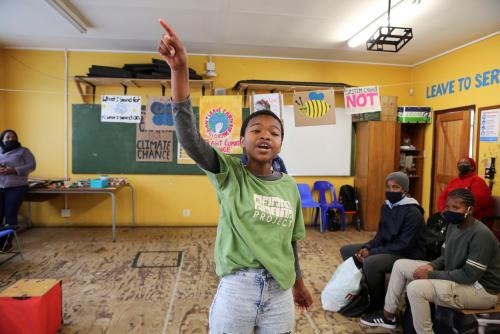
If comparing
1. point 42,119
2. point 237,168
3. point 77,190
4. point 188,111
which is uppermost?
point 42,119

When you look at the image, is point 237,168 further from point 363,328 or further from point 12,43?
A: point 12,43

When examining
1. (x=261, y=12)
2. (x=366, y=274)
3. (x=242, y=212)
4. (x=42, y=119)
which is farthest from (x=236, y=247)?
(x=42, y=119)

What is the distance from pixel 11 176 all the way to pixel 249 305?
445 centimetres

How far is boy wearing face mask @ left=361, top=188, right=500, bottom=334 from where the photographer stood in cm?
198

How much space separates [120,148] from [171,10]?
2.46m

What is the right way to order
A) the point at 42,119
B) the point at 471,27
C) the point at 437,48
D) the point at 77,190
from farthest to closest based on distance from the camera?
the point at 42,119 < the point at 437,48 < the point at 77,190 < the point at 471,27

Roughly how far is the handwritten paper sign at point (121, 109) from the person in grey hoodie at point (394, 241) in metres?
3.68

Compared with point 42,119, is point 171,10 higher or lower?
higher

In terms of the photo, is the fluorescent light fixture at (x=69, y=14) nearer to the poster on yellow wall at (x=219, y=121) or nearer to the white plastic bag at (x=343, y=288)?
the poster on yellow wall at (x=219, y=121)

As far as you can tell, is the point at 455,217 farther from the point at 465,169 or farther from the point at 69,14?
the point at 69,14

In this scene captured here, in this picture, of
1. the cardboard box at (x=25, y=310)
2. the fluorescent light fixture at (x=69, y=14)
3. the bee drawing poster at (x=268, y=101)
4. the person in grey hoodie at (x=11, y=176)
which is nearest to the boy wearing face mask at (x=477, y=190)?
the bee drawing poster at (x=268, y=101)

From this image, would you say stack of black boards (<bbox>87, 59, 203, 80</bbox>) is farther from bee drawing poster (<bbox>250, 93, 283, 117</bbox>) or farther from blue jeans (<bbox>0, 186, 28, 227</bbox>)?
blue jeans (<bbox>0, 186, 28, 227</bbox>)

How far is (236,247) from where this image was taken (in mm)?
1001

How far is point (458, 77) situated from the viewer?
4.73 m
